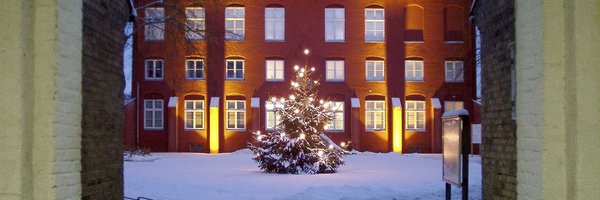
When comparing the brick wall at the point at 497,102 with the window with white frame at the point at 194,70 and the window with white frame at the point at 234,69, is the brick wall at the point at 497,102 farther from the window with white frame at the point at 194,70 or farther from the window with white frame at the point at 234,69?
the window with white frame at the point at 194,70

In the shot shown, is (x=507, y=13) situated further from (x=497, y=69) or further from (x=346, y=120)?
(x=346, y=120)

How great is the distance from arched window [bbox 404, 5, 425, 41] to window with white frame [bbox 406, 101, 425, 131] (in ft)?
12.3

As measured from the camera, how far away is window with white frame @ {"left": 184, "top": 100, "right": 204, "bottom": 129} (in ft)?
136

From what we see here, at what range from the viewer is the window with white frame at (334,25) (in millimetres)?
41719

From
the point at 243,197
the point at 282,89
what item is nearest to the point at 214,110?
the point at 282,89

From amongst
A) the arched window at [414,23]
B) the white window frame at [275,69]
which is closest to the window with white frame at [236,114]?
the white window frame at [275,69]

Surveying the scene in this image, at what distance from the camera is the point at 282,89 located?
41406 mm

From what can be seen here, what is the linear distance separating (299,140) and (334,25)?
1927 cm

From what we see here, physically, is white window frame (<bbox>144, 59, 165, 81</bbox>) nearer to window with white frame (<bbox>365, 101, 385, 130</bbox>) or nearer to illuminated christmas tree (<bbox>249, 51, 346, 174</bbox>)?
window with white frame (<bbox>365, 101, 385, 130</bbox>)

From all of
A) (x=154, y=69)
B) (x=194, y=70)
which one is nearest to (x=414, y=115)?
(x=194, y=70)

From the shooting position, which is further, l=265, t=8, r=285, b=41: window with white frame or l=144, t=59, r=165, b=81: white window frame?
l=265, t=8, r=285, b=41: window with white frame

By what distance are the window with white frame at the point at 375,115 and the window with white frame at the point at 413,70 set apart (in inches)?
84.0

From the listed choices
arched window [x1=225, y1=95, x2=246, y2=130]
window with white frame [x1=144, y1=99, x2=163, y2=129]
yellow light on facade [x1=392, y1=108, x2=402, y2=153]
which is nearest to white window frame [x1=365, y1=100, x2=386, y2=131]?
yellow light on facade [x1=392, y1=108, x2=402, y2=153]

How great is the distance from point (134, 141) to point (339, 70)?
12.2 meters
